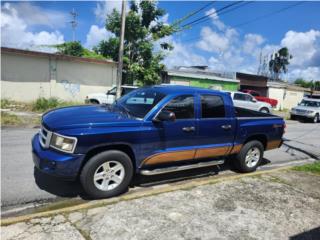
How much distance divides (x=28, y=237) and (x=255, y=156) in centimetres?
502

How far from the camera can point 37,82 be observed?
17.5m

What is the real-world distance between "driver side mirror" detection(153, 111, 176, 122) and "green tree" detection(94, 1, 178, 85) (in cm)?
1718

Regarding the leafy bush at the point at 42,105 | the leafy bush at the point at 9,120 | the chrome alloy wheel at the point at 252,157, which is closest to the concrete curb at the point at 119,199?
the chrome alloy wheel at the point at 252,157

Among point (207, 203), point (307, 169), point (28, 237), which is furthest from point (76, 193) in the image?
point (307, 169)

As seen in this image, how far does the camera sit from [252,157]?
22.3 ft

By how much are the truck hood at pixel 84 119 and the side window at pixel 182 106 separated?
2.49 ft

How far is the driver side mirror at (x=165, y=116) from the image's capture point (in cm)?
490

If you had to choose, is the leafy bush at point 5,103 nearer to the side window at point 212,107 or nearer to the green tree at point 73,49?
the green tree at point 73,49

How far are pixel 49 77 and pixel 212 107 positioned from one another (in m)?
14.3

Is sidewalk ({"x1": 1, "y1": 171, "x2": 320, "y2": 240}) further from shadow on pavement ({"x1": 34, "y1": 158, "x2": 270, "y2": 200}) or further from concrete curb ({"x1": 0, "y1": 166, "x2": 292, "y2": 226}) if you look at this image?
shadow on pavement ({"x1": 34, "y1": 158, "x2": 270, "y2": 200})

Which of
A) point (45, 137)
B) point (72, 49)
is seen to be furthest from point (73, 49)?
point (45, 137)

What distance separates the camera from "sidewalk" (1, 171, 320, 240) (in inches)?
Result: 145

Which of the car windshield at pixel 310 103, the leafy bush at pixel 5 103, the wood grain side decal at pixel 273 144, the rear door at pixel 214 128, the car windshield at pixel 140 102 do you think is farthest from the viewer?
the car windshield at pixel 310 103

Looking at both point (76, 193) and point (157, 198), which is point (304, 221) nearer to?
point (157, 198)
